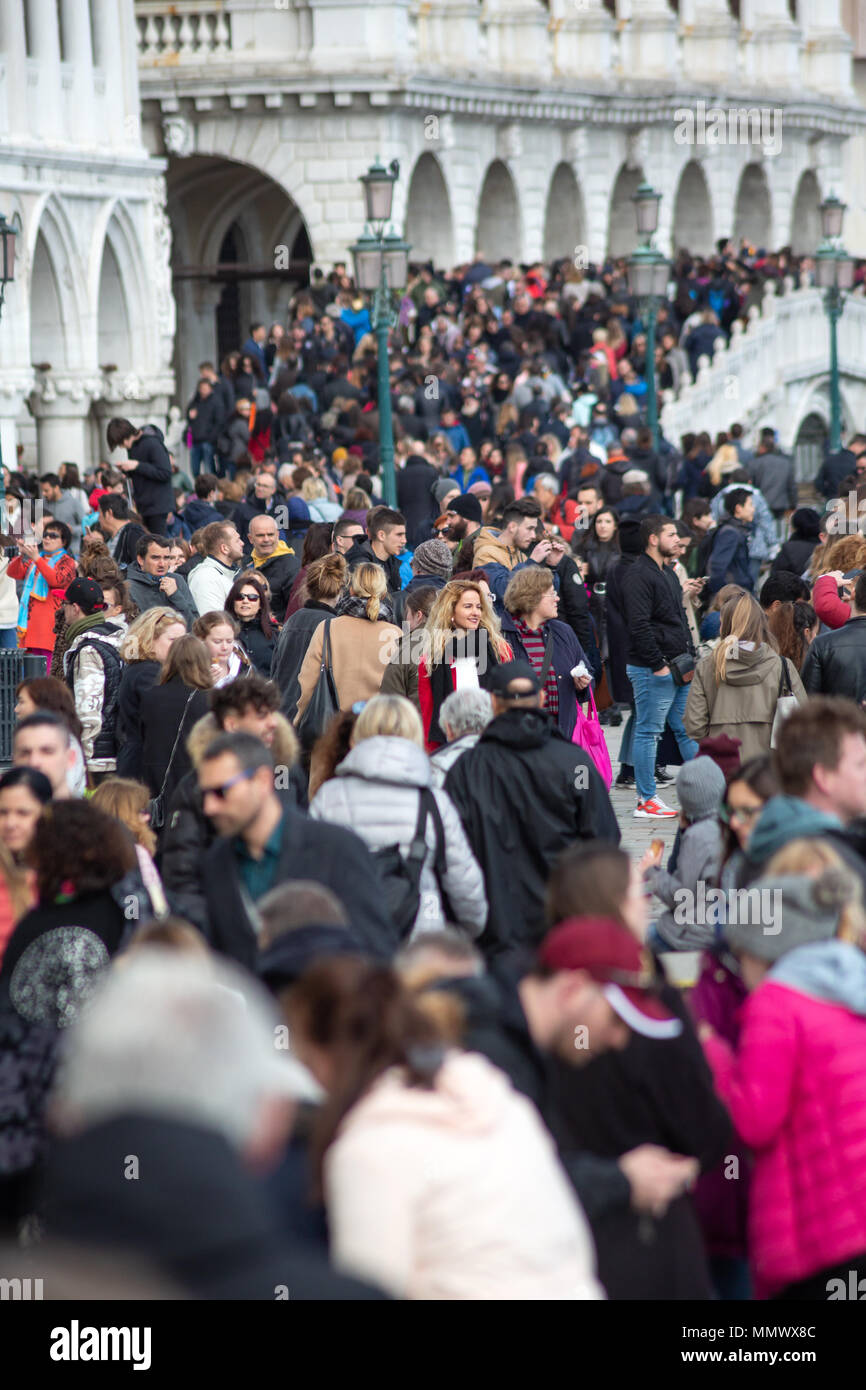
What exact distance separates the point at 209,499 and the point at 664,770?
4.28 meters

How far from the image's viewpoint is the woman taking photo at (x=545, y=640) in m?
10.5

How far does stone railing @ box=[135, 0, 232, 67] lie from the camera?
118 feet

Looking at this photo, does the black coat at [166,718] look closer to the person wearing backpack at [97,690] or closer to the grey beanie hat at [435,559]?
the person wearing backpack at [97,690]

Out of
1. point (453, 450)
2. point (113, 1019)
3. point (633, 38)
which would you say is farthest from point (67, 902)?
point (633, 38)

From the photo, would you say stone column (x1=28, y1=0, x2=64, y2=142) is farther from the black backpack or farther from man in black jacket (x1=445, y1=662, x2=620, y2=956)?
the black backpack

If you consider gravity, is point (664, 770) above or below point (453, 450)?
below

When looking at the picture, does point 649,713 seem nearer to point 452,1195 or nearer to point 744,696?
point 744,696

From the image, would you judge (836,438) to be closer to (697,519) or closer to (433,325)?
(433,325)

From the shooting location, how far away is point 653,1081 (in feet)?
15.6

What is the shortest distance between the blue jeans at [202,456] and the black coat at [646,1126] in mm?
19431

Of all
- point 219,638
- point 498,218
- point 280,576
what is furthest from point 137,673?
point 498,218

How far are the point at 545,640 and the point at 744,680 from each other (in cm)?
91

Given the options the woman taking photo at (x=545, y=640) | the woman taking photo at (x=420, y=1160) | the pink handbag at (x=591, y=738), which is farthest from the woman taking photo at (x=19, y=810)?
the pink handbag at (x=591, y=738)
